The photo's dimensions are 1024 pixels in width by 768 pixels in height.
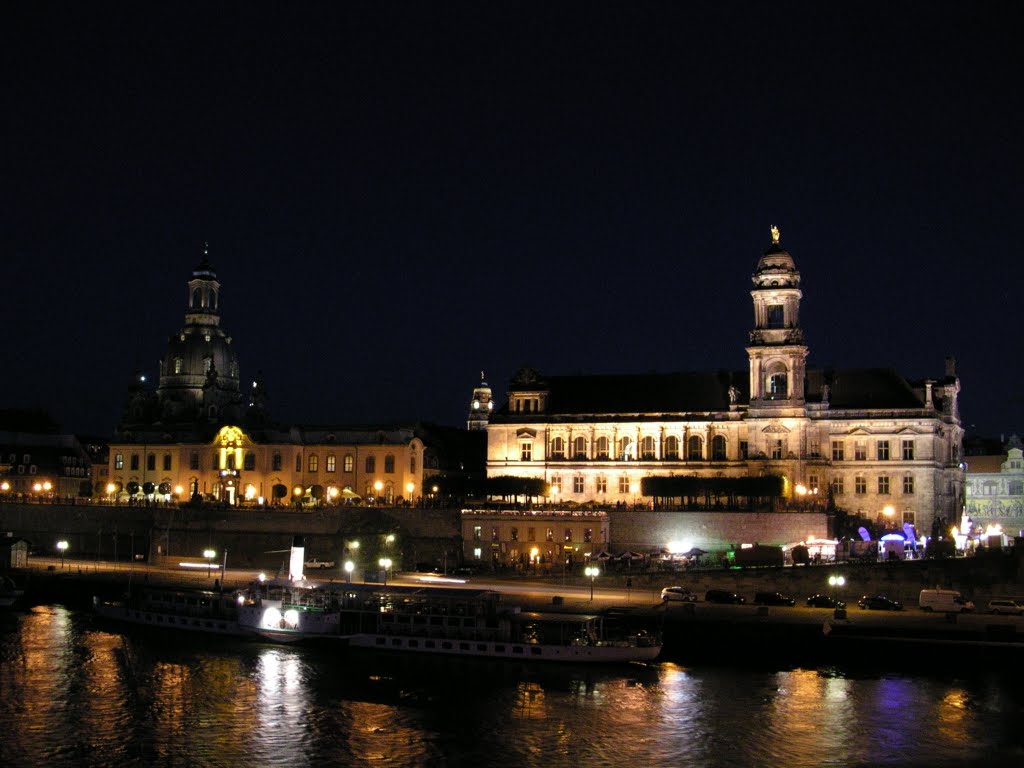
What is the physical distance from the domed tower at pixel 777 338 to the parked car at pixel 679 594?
27424mm

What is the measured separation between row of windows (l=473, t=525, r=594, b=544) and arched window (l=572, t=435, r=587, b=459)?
1348 cm

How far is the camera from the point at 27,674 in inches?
2019

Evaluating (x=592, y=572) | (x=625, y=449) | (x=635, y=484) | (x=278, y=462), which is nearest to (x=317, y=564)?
(x=278, y=462)

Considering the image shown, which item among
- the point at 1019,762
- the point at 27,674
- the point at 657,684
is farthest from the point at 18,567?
the point at 1019,762

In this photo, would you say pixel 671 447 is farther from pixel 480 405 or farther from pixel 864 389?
pixel 480 405

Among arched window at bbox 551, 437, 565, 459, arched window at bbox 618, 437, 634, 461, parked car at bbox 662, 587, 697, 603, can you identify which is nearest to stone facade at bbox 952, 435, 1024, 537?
arched window at bbox 618, 437, 634, 461

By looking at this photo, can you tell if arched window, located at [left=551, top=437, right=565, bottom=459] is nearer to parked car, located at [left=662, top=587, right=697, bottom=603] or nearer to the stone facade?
parked car, located at [left=662, top=587, right=697, bottom=603]

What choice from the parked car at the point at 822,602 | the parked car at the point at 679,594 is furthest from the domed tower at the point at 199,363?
the parked car at the point at 822,602

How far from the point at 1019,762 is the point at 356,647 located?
31527 millimetres

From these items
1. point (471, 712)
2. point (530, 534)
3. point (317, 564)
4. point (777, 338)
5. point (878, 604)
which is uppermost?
point (777, 338)

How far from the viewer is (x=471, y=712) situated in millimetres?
45219

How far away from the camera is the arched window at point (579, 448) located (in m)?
97.2

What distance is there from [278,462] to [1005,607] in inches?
2475

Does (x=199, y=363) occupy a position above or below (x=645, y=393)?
above
